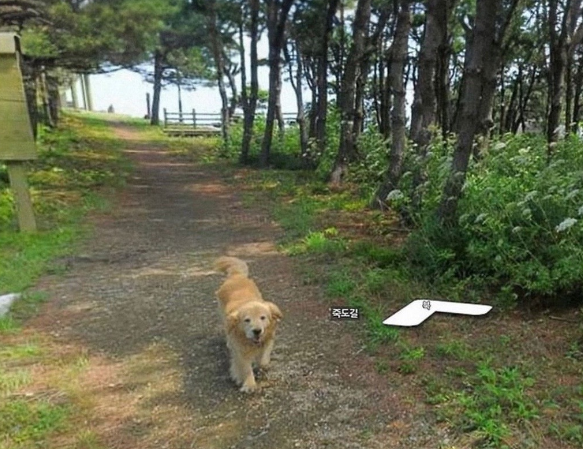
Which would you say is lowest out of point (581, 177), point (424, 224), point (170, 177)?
point (170, 177)

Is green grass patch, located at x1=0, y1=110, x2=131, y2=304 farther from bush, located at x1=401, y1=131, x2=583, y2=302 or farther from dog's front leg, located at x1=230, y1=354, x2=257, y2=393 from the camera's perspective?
bush, located at x1=401, y1=131, x2=583, y2=302

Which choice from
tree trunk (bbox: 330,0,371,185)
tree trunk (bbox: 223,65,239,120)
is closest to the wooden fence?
tree trunk (bbox: 223,65,239,120)

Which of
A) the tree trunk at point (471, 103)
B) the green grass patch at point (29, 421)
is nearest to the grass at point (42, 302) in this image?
the green grass patch at point (29, 421)

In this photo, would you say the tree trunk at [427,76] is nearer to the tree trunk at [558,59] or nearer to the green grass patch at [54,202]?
the tree trunk at [558,59]

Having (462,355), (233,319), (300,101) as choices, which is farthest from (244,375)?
(300,101)

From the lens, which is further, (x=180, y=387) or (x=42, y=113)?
(x=42, y=113)

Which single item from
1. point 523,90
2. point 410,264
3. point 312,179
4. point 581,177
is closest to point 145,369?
point 410,264

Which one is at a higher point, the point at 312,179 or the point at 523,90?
the point at 523,90

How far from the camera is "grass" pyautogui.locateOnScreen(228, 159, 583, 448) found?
112 inches

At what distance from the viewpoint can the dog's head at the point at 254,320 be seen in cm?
330

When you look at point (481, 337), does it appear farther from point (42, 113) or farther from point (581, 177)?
point (42, 113)

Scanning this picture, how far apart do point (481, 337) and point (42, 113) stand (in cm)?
2320

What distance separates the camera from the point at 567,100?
13.4 metres

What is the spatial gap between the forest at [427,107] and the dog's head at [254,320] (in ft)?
6.88
